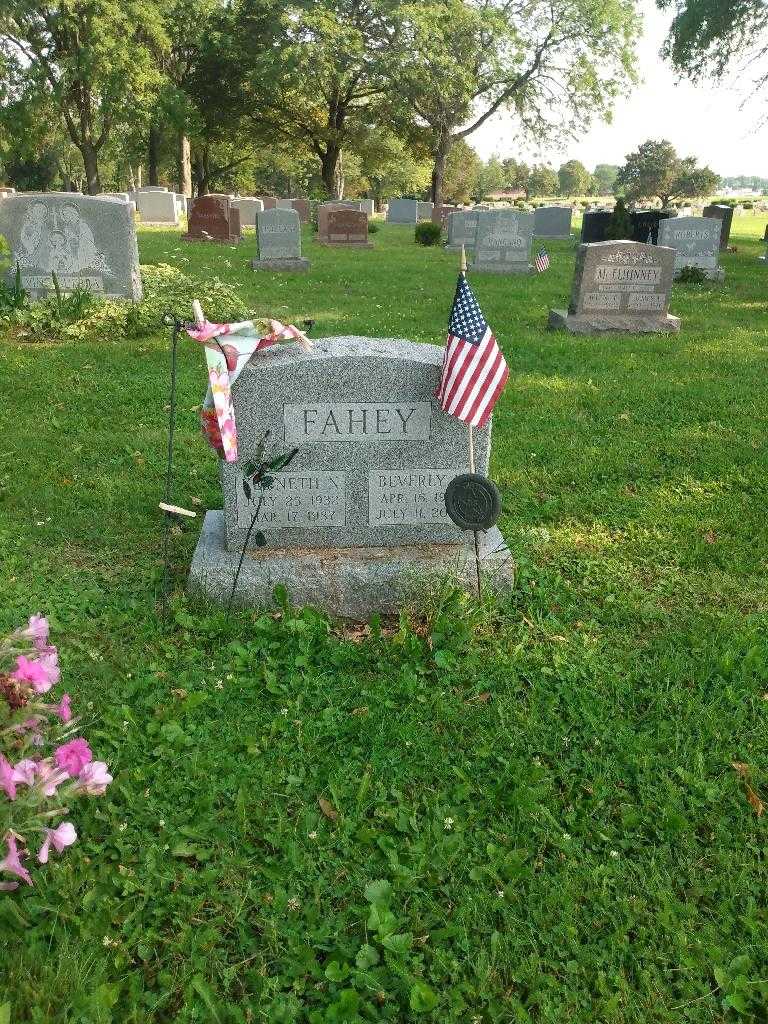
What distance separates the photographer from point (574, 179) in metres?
114

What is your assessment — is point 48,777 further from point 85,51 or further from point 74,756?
point 85,51

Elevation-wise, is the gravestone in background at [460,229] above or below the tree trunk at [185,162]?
below

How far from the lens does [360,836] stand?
2.70 m

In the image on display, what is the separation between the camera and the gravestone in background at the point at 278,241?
16.5 meters

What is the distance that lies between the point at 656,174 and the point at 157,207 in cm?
4091

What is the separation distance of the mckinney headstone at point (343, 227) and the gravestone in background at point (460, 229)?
7.86 feet

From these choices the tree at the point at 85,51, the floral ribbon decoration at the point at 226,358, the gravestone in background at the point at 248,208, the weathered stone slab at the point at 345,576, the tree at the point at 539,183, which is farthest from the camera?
the tree at the point at 539,183

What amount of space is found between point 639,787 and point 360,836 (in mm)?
1058

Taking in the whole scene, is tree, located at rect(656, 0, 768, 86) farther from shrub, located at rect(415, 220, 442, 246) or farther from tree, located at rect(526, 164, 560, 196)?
tree, located at rect(526, 164, 560, 196)

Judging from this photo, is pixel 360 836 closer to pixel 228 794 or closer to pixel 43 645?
pixel 228 794

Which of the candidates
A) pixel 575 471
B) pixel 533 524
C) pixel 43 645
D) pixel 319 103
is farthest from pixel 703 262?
pixel 319 103

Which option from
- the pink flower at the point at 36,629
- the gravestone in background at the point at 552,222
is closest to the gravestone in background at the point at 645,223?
the gravestone in background at the point at 552,222

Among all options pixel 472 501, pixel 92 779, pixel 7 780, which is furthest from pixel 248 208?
pixel 7 780

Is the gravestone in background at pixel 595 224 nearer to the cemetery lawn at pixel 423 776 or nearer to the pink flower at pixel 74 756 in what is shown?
the cemetery lawn at pixel 423 776
